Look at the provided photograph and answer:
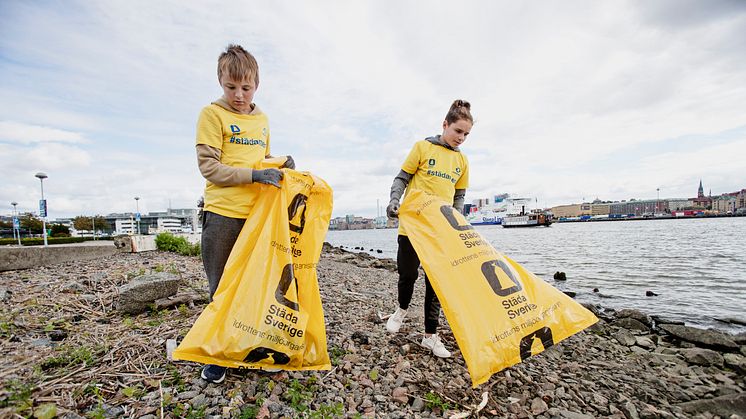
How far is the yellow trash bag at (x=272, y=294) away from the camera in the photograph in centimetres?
193

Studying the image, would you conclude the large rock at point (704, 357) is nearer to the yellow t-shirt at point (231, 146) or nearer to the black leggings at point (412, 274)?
the black leggings at point (412, 274)

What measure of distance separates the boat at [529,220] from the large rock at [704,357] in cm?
6781

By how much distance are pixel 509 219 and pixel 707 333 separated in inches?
2736

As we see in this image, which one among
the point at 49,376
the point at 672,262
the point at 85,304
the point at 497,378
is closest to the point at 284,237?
the point at 49,376

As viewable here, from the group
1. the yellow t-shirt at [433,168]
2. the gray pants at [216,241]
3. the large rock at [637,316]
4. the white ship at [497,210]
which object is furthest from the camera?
the white ship at [497,210]

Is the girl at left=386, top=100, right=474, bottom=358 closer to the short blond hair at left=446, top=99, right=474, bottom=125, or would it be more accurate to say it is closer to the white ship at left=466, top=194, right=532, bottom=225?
the short blond hair at left=446, top=99, right=474, bottom=125

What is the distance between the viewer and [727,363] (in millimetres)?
4027

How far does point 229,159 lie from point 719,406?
14.5 feet

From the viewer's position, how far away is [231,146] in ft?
7.11

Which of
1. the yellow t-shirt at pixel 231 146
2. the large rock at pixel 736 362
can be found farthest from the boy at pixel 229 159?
the large rock at pixel 736 362

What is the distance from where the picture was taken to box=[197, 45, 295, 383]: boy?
6.68 feet

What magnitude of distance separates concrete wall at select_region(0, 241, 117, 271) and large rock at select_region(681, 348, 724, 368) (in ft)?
36.0

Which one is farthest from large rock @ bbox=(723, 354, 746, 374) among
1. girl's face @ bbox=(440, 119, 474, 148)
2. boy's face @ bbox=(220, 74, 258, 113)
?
boy's face @ bbox=(220, 74, 258, 113)

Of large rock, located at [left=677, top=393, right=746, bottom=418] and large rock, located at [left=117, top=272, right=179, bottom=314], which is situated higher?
large rock, located at [left=117, top=272, right=179, bottom=314]
